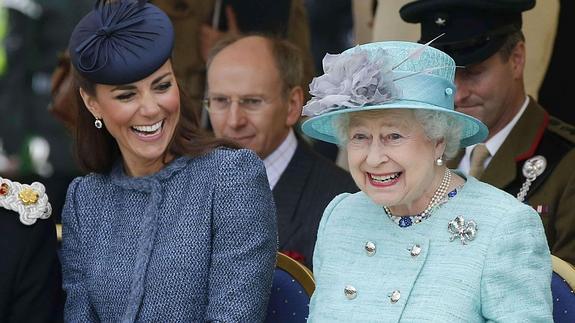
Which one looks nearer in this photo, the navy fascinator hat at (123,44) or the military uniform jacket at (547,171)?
the navy fascinator hat at (123,44)

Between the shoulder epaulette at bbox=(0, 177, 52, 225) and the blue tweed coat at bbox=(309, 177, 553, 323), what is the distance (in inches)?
30.1

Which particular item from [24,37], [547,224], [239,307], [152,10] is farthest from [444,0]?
[24,37]

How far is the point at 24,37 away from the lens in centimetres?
699

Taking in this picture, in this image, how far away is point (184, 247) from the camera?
3.33 meters

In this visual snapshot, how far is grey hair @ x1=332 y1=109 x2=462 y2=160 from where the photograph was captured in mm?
3004

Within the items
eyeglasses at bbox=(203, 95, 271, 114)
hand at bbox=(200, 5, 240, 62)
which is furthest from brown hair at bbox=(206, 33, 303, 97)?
hand at bbox=(200, 5, 240, 62)

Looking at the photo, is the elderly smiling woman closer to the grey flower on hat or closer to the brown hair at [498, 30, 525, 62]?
the grey flower on hat

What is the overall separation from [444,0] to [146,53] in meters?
1.19

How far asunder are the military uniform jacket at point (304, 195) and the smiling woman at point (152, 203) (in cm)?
85

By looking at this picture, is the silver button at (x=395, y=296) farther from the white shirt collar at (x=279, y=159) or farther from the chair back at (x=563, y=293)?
the white shirt collar at (x=279, y=159)

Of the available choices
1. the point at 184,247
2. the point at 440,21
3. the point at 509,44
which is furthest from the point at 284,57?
the point at 184,247

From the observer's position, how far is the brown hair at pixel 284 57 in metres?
4.83

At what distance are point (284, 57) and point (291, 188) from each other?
1.93 ft

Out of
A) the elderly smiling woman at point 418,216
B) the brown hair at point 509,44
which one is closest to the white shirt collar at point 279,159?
the brown hair at point 509,44
